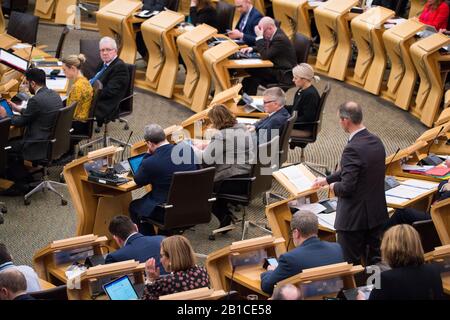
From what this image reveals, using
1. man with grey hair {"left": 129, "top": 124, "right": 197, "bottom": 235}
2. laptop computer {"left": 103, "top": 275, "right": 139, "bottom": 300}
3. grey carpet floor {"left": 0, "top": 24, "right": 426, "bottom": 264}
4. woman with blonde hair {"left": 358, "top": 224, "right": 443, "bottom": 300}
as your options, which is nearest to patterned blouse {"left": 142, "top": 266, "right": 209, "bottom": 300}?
laptop computer {"left": 103, "top": 275, "right": 139, "bottom": 300}

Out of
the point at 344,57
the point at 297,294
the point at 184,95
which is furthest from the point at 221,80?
the point at 297,294

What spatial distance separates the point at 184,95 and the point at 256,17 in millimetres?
1385

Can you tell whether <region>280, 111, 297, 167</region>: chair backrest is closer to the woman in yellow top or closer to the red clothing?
the woman in yellow top

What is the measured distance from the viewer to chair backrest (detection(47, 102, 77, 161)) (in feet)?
30.5

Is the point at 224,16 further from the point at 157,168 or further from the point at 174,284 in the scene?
the point at 174,284

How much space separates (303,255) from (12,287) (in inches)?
72.6

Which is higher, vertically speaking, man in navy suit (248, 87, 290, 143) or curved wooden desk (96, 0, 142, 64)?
man in navy suit (248, 87, 290, 143)

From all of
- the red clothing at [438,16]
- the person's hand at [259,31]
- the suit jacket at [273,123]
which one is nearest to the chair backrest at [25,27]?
the person's hand at [259,31]

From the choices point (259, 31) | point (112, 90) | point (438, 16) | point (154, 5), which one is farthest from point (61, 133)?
point (438, 16)

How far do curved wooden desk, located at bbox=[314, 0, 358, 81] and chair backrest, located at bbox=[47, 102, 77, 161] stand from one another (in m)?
4.79

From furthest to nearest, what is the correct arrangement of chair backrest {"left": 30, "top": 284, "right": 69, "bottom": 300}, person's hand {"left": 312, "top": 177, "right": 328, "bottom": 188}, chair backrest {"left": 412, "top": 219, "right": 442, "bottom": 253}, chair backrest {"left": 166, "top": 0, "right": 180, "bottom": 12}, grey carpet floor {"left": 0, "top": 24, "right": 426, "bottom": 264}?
1. chair backrest {"left": 166, "top": 0, "right": 180, "bottom": 12}
2. grey carpet floor {"left": 0, "top": 24, "right": 426, "bottom": 264}
3. person's hand {"left": 312, "top": 177, "right": 328, "bottom": 188}
4. chair backrest {"left": 412, "top": 219, "right": 442, "bottom": 253}
5. chair backrest {"left": 30, "top": 284, "right": 69, "bottom": 300}

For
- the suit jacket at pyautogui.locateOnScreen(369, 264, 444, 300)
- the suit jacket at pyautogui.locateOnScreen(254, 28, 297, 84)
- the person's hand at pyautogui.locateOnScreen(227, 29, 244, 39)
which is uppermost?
the suit jacket at pyautogui.locateOnScreen(369, 264, 444, 300)

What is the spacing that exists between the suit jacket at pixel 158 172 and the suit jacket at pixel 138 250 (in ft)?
4.04
